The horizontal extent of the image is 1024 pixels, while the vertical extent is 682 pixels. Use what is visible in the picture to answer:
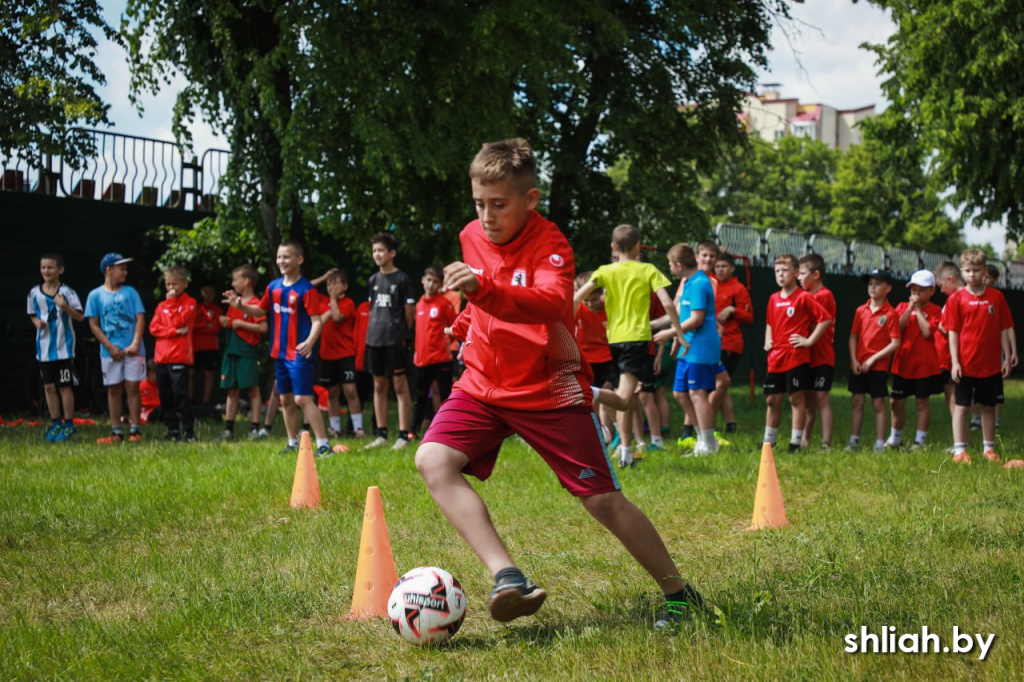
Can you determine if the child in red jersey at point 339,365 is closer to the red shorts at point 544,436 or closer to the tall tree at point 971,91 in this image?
the red shorts at point 544,436

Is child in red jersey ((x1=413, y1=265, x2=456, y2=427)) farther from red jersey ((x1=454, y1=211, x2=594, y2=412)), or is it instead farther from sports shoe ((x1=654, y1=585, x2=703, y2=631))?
sports shoe ((x1=654, y1=585, x2=703, y2=631))

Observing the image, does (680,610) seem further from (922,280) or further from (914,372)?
(914,372)

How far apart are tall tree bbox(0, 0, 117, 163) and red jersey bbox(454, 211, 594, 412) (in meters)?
10.2

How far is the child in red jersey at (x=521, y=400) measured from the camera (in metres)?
4.14

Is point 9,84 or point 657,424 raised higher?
point 9,84

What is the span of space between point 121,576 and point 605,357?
586cm

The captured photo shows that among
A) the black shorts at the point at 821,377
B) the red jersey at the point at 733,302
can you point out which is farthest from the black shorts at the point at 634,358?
the red jersey at the point at 733,302

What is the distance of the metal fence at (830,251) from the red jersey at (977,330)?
12.0m

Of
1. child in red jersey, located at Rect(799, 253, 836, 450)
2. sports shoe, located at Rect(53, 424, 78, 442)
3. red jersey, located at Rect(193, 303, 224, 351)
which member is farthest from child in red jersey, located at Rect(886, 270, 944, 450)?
sports shoe, located at Rect(53, 424, 78, 442)

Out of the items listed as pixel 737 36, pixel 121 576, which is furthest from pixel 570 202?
pixel 121 576

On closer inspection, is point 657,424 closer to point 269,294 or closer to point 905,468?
point 905,468

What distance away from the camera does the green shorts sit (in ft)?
41.7

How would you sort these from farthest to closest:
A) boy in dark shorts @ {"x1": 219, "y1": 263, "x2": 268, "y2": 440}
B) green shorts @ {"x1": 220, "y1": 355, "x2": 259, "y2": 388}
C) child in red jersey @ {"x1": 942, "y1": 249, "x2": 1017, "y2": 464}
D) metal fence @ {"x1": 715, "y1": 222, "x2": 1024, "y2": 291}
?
metal fence @ {"x1": 715, "y1": 222, "x2": 1024, "y2": 291} < green shorts @ {"x1": 220, "y1": 355, "x2": 259, "y2": 388} < boy in dark shorts @ {"x1": 219, "y1": 263, "x2": 268, "y2": 440} < child in red jersey @ {"x1": 942, "y1": 249, "x2": 1017, "y2": 464}

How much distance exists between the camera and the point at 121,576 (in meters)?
5.34
